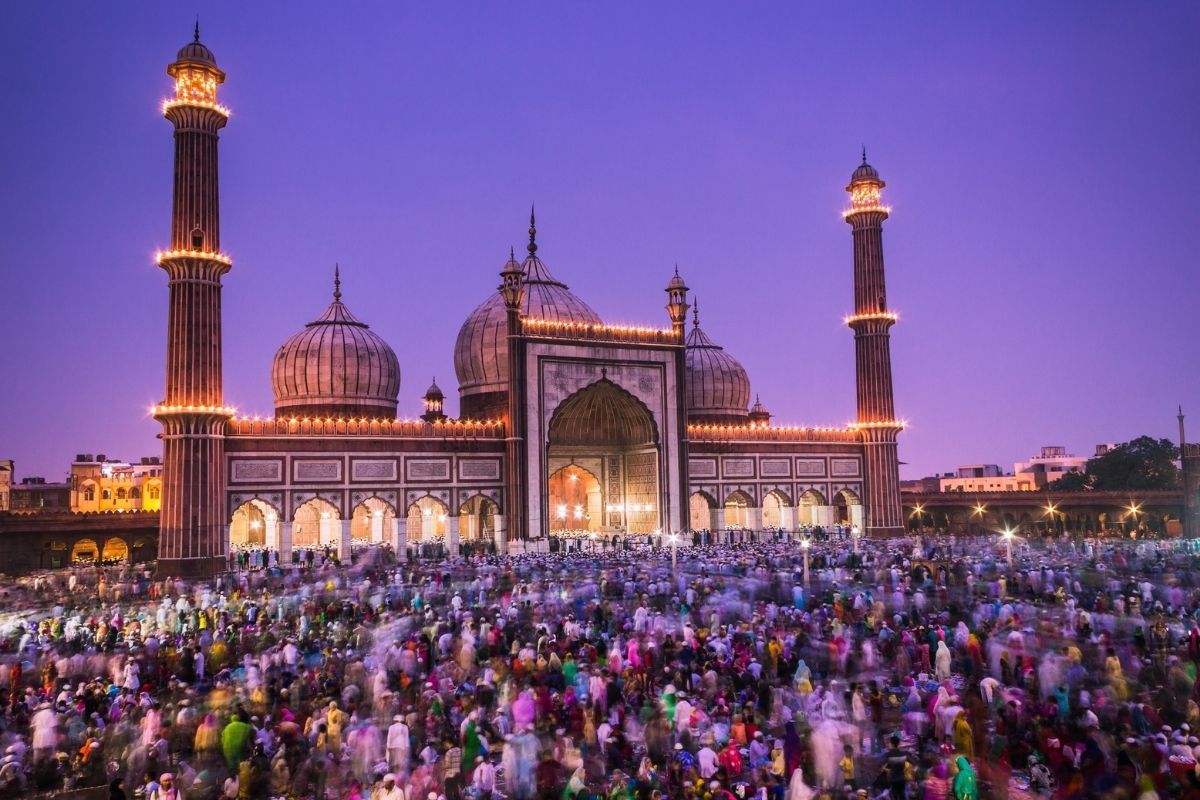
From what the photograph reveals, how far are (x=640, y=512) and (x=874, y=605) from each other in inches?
948

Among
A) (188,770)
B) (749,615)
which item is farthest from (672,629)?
(188,770)

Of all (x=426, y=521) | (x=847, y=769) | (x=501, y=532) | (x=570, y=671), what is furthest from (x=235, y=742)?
(x=426, y=521)

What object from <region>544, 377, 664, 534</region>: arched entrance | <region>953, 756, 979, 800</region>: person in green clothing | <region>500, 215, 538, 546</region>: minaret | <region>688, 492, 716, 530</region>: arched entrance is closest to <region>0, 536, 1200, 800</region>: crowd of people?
<region>953, 756, 979, 800</region>: person in green clothing

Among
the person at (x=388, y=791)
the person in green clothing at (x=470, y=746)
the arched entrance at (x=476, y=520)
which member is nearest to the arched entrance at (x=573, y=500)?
the arched entrance at (x=476, y=520)

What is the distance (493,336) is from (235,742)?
34049 millimetres

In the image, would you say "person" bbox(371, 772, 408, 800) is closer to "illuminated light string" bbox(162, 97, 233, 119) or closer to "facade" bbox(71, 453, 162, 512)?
"illuminated light string" bbox(162, 97, 233, 119)

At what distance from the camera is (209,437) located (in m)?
30.5

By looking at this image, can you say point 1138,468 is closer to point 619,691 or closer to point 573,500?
point 573,500

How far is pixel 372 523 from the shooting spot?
39.2 m

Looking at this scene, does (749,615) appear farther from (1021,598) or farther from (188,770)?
(188,770)

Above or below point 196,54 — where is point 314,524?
below

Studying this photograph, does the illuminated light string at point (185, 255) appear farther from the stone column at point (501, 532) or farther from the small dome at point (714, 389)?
the small dome at point (714, 389)

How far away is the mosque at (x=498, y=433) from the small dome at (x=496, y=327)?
0.34ft

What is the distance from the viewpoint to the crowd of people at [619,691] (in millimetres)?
9336
